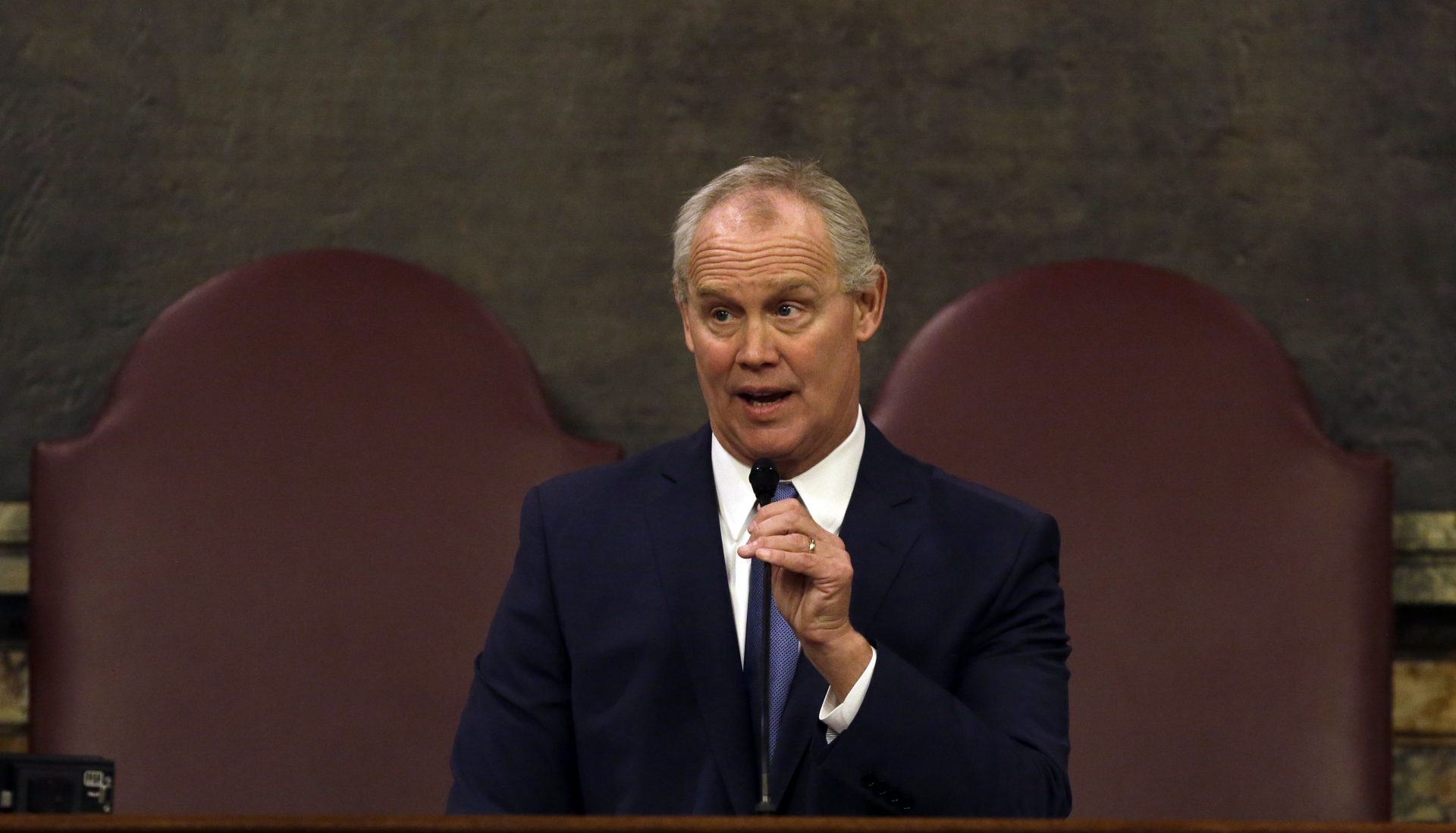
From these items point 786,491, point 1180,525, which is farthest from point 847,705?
point 1180,525

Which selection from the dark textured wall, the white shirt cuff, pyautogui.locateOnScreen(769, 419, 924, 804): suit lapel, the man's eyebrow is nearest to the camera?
the white shirt cuff

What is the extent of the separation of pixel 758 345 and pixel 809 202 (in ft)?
0.59

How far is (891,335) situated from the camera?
3.19 meters

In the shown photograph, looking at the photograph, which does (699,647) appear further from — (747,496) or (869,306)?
(869,306)

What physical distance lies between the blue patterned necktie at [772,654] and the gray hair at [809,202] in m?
0.30

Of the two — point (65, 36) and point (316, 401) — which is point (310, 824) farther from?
point (65, 36)

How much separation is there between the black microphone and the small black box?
63cm

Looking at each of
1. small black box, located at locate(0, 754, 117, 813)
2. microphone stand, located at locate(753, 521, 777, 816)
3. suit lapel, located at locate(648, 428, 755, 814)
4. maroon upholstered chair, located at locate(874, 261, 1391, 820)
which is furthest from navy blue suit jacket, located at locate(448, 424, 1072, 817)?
maroon upholstered chair, located at locate(874, 261, 1391, 820)

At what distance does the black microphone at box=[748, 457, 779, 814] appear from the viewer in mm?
1774

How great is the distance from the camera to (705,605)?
6.79 feet

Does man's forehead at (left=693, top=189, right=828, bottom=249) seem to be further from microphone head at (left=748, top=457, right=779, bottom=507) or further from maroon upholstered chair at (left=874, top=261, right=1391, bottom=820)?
maroon upholstered chair at (left=874, top=261, right=1391, bottom=820)

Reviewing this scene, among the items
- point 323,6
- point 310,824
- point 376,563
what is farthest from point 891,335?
point 310,824

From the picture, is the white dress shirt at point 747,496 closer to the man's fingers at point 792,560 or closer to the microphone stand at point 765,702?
the microphone stand at point 765,702

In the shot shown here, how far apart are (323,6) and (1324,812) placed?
211 centimetres
